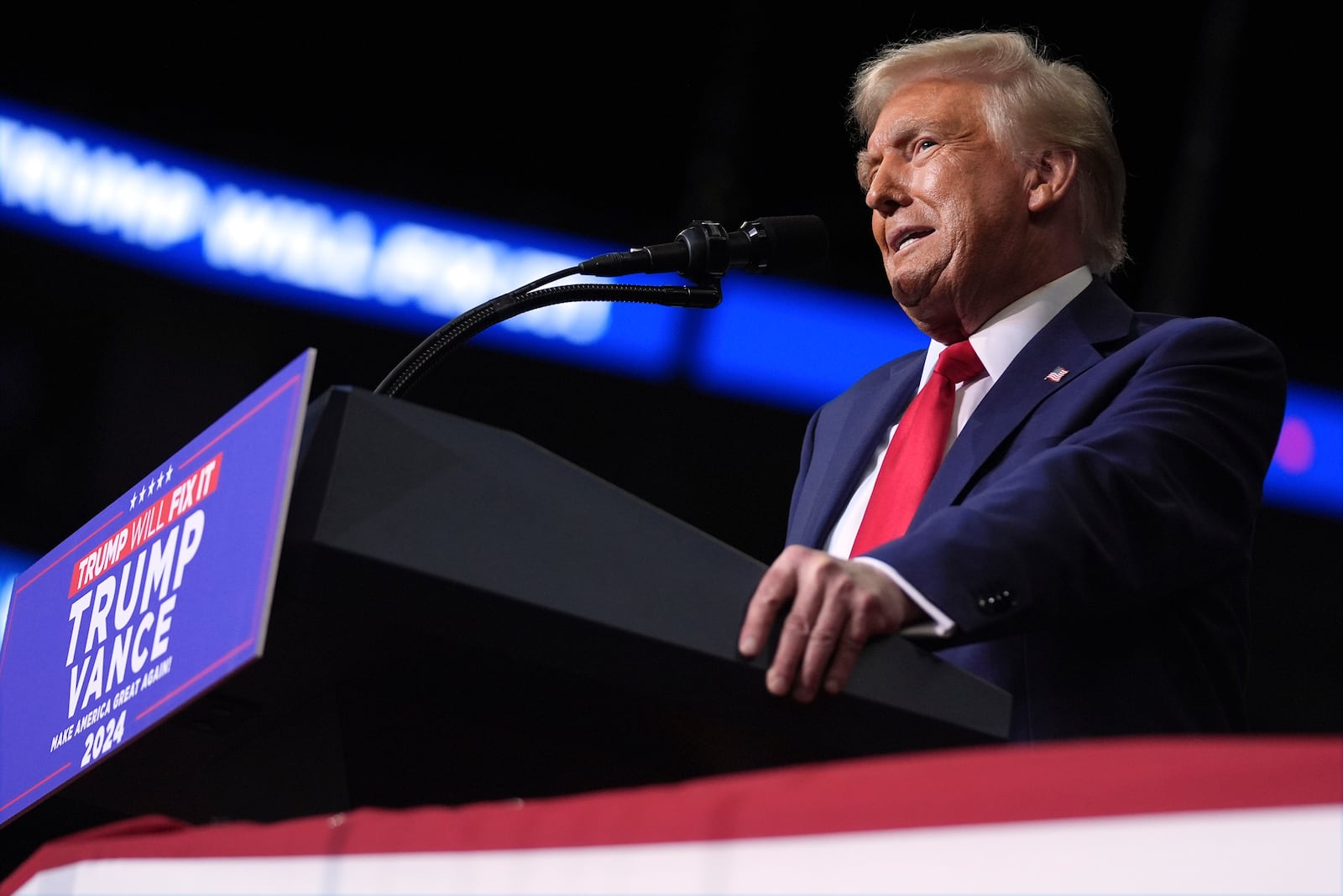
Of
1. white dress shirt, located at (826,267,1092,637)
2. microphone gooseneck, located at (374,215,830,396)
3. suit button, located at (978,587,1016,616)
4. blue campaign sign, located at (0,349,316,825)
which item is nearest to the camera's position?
blue campaign sign, located at (0,349,316,825)

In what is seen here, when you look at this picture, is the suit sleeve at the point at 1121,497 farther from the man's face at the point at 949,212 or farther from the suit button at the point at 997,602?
the man's face at the point at 949,212

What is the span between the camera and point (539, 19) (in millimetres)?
4680

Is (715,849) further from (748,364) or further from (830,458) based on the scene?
(748,364)

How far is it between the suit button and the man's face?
2.71ft

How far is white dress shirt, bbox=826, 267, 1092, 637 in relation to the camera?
175 cm

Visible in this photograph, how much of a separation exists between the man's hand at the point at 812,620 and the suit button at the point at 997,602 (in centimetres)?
9

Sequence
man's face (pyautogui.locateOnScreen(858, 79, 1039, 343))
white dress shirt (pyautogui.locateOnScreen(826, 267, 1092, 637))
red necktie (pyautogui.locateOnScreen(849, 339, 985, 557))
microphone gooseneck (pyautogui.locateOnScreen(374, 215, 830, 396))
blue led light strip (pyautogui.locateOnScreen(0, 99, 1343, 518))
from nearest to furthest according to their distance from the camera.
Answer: microphone gooseneck (pyautogui.locateOnScreen(374, 215, 830, 396)) < red necktie (pyautogui.locateOnScreen(849, 339, 985, 557)) < white dress shirt (pyautogui.locateOnScreen(826, 267, 1092, 637)) < man's face (pyautogui.locateOnScreen(858, 79, 1039, 343)) < blue led light strip (pyautogui.locateOnScreen(0, 99, 1343, 518))

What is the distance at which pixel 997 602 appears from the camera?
1.18m

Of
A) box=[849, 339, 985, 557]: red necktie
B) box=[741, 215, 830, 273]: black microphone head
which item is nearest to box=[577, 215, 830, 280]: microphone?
box=[741, 215, 830, 273]: black microphone head

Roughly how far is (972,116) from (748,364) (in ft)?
7.88

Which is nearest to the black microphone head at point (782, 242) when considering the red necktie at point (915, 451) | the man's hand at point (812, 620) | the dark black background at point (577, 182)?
the red necktie at point (915, 451)

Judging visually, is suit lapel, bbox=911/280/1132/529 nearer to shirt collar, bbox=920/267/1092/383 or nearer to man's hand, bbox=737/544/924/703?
shirt collar, bbox=920/267/1092/383

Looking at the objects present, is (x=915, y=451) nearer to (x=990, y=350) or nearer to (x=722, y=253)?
(x=990, y=350)

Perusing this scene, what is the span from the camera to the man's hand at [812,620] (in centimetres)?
105
